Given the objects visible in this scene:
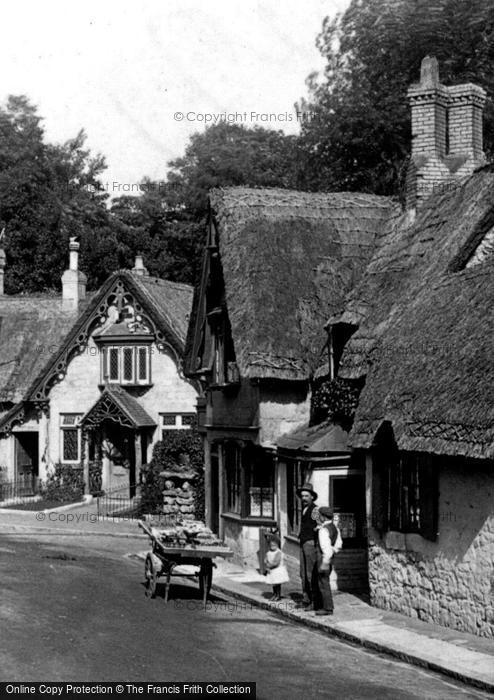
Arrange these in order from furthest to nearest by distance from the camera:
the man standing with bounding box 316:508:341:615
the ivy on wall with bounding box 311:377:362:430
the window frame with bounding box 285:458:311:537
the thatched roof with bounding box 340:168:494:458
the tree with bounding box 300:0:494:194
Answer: the tree with bounding box 300:0:494:194 → the window frame with bounding box 285:458:311:537 → the ivy on wall with bounding box 311:377:362:430 → the man standing with bounding box 316:508:341:615 → the thatched roof with bounding box 340:168:494:458

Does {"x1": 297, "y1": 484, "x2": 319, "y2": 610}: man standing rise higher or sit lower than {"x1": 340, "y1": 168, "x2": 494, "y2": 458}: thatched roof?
lower

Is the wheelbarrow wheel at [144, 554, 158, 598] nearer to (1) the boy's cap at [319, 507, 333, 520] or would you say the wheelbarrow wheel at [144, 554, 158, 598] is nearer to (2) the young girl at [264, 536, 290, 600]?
(2) the young girl at [264, 536, 290, 600]

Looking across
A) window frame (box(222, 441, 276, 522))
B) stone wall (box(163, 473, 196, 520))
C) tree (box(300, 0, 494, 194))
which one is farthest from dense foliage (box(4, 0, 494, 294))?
window frame (box(222, 441, 276, 522))

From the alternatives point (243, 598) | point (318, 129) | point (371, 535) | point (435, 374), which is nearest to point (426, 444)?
point (435, 374)

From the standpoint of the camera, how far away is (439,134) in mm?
25703

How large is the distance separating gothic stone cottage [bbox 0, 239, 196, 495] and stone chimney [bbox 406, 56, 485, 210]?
16154 millimetres

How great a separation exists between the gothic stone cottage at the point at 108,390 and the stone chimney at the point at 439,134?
636 inches

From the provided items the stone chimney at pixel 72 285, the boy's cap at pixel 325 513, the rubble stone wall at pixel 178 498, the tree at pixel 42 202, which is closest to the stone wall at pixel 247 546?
the boy's cap at pixel 325 513

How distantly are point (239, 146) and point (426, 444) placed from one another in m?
45.1

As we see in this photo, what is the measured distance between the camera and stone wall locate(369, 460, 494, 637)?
15016mm

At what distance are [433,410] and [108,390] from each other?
998 inches

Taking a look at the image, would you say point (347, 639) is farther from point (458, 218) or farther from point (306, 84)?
point (306, 84)

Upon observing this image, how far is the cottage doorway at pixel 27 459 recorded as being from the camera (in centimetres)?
4259

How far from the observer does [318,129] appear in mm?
42719
